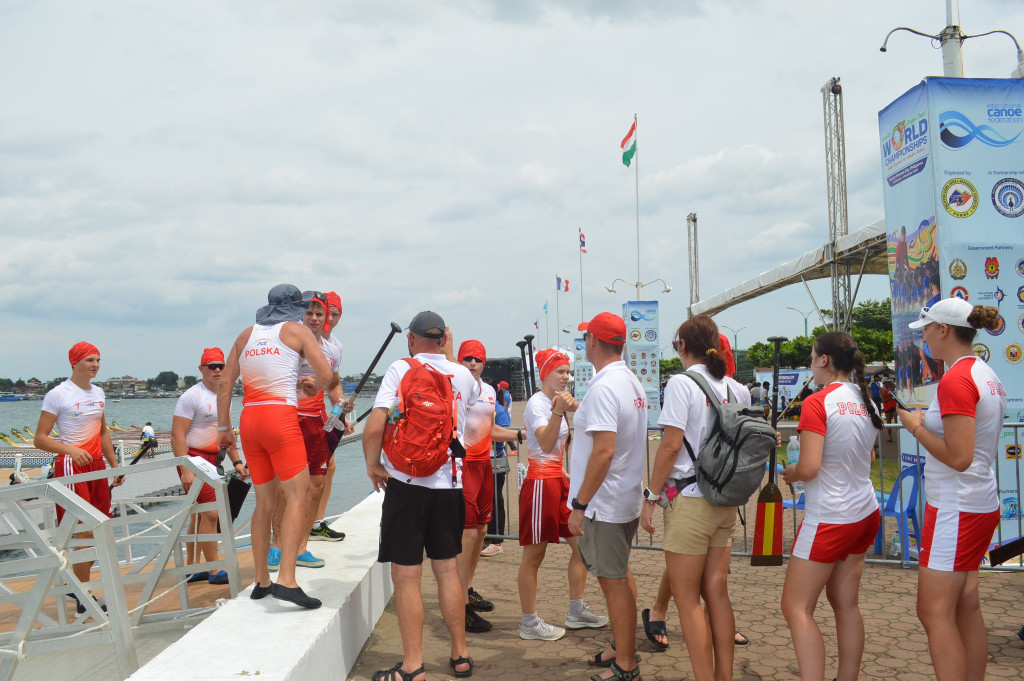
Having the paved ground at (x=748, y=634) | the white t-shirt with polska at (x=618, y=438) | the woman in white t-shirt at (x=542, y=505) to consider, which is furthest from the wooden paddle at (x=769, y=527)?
the woman in white t-shirt at (x=542, y=505)

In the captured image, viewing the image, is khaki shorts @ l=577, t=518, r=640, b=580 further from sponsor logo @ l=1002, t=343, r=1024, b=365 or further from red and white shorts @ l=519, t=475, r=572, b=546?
sponsor logo @ l=1002, t=343, r=1024, b=365

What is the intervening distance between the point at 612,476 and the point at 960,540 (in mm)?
1528

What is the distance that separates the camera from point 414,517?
12.5ft

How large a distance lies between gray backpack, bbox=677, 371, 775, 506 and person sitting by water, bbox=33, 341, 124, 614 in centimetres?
440

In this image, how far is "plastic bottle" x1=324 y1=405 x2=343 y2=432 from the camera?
15.4 ft

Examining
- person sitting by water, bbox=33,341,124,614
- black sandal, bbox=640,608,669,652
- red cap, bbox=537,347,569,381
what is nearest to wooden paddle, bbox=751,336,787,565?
black sandal, bbox=640,608,669,652

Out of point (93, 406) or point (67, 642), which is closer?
point (67, 642)

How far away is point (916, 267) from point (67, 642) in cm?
729

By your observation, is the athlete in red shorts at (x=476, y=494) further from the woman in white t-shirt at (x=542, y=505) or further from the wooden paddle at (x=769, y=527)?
the wooden paddle at (x=769, y=527)

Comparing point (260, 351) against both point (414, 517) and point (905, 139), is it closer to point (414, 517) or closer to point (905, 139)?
point (414, 517)

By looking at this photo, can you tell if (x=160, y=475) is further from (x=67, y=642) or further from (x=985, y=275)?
(x=985, y=275)

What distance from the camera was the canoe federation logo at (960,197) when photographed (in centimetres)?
674

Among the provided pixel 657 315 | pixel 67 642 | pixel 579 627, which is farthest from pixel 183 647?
pixel 657 315

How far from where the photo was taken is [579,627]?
16.1 feet
